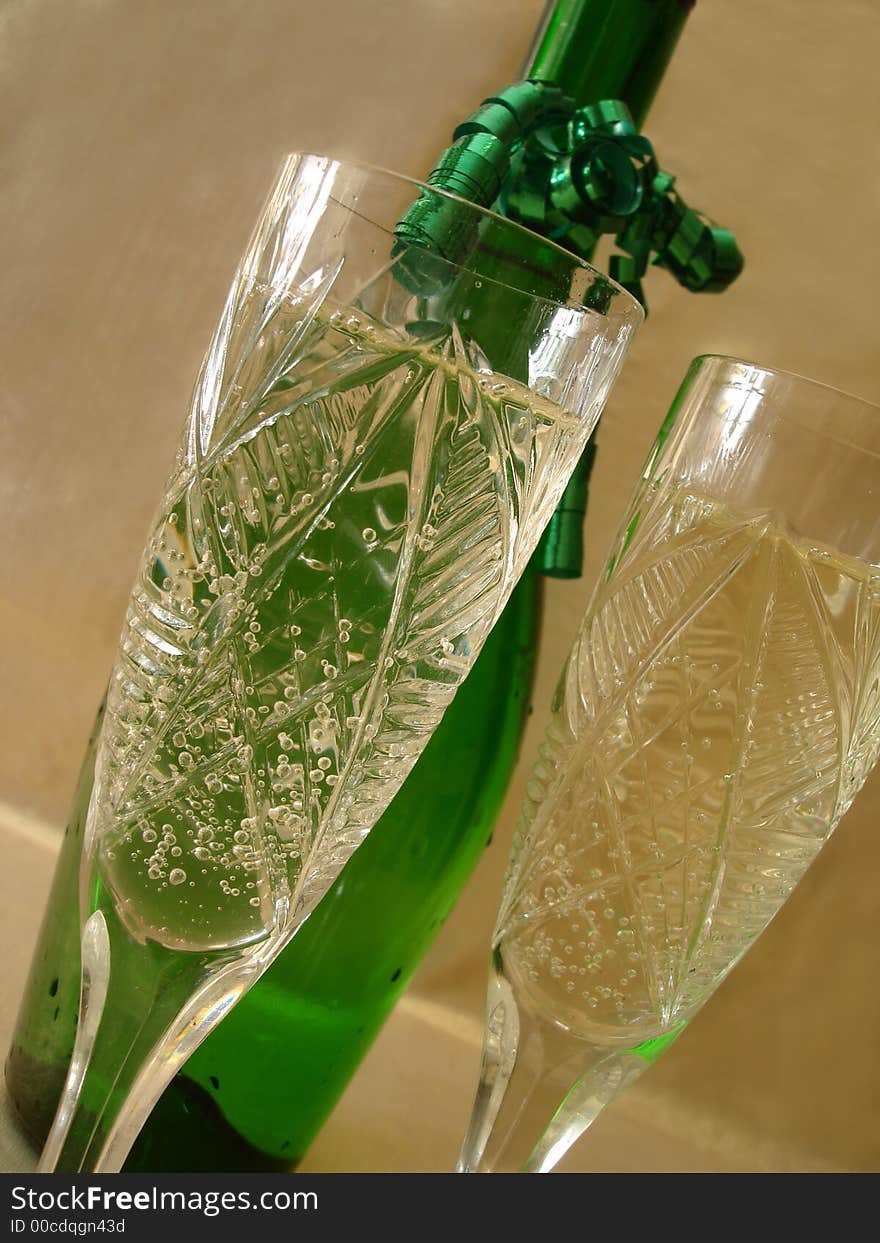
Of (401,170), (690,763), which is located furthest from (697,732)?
(401,170)

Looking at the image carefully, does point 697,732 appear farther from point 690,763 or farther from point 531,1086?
point 531,1086

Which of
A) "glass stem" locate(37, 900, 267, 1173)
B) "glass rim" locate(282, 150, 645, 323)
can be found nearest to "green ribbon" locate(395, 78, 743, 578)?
"glass rim" locate(282, 150, 645, 323)

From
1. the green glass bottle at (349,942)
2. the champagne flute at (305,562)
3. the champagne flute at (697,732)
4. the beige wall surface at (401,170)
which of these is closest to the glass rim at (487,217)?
the champagne flute at (305,562)

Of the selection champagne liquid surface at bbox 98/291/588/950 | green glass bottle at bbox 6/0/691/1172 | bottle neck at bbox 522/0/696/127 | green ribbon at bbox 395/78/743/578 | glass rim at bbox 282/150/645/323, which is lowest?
green glass bottle at bbox 6/0/691/1172

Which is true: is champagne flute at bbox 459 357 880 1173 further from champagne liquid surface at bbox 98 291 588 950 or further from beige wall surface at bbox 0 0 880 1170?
beige wall surface at bbox 0 0 880 1170

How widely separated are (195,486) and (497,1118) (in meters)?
0.27

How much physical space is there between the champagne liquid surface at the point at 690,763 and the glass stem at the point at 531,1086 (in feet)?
0.04

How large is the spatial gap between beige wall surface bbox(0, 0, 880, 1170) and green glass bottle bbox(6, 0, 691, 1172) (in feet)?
0.70

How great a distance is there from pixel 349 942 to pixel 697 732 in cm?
22

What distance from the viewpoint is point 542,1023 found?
445 mm

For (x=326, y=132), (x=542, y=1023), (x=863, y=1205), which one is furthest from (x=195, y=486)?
(x=326, y=132)

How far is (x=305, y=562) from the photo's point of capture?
0.33 meters

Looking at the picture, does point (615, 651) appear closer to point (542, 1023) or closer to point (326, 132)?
point (542, 1023)

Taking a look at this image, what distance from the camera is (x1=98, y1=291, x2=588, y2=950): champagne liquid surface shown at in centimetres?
33
